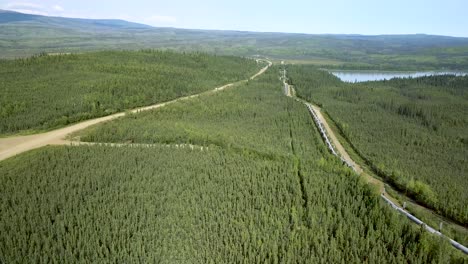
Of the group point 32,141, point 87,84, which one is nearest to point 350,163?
point 32,141

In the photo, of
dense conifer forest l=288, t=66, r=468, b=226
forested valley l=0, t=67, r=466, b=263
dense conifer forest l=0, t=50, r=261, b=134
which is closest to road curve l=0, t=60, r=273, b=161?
forested valley l=0, t=67, r=466, b=263

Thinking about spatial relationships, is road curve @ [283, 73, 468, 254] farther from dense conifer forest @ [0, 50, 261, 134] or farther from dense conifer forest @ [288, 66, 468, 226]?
dense conifer forest @ [0, 50, 261, 134]

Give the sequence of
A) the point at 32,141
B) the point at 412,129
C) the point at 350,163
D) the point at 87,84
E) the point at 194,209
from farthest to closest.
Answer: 1. the point at 87,84
2. the point at 412,129
3. the point at 350,163
4. the point at 32,141
5. the point at 194,209

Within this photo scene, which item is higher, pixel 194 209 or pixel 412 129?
pixel 194 209

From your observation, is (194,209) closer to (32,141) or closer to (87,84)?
(32,141)

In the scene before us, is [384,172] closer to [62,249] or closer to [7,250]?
[62,249]

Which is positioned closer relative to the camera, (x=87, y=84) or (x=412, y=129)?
(x=412, y=129)

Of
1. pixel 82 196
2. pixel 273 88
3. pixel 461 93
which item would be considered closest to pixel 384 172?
pixel 82 196
